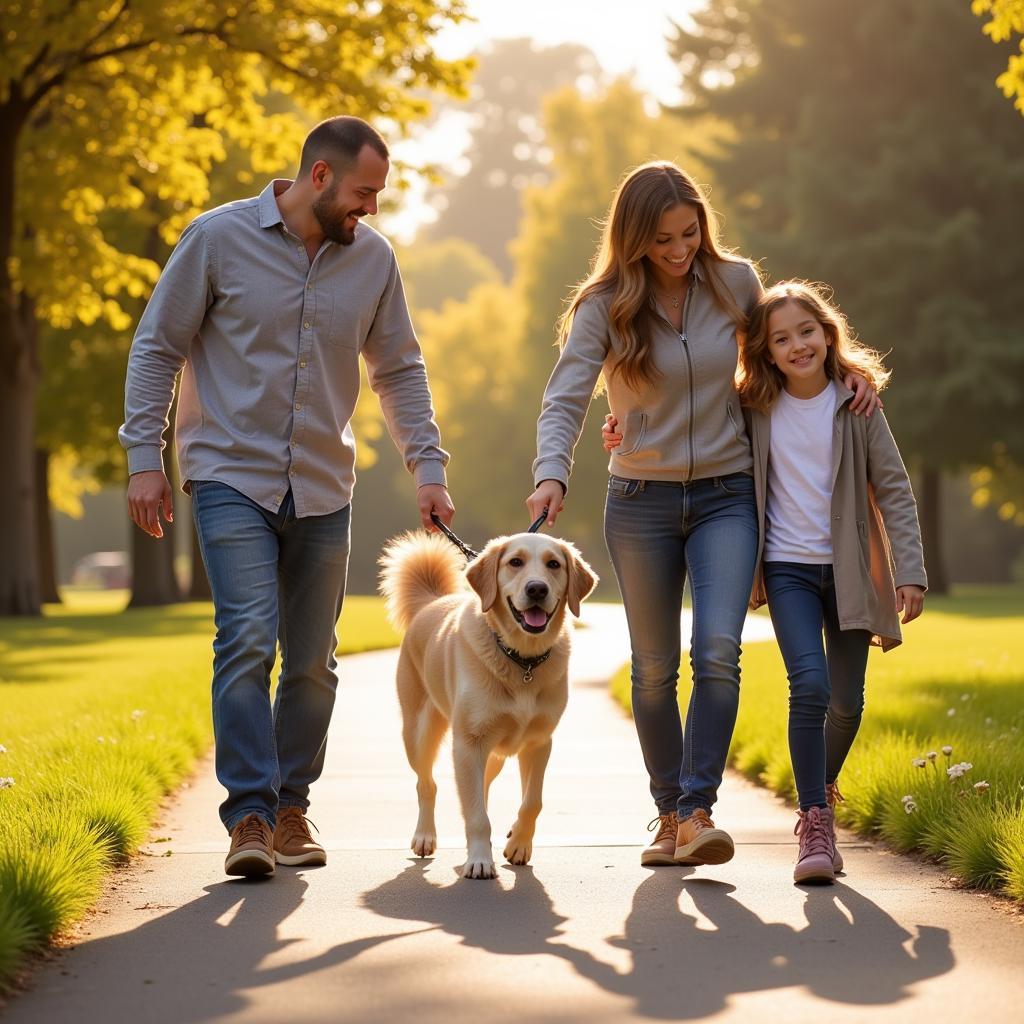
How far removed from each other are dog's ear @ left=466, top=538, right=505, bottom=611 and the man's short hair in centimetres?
146

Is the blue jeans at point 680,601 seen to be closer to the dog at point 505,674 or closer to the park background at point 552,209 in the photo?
the dog at point 505,674

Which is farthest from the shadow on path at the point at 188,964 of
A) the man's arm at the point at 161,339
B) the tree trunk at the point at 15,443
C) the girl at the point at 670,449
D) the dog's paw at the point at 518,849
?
the tree trunk at the point at 15,443

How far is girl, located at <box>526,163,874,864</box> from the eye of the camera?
5.80 meters

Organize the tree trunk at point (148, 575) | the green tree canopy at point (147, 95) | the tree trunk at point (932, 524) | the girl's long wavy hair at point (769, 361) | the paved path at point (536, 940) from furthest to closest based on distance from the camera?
the tree trunk at point (932, 524)
the tree trunk at point (148, 575)
the green tree canopy at point (147, 95)
the girl's long wavy hair at point (769, 361)
the paved path at point (536, 940)

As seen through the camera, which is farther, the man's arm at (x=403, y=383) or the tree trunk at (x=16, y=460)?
the tree trunk at (x=16, y=460)

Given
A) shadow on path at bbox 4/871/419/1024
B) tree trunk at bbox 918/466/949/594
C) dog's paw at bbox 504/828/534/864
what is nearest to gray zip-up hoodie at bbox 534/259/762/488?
dog's paw at bbox 504/828/534/864

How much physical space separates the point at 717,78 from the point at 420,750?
99.7 feet

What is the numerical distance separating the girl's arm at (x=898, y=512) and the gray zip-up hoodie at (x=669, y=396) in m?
0.46

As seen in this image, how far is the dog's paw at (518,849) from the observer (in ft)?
19.7

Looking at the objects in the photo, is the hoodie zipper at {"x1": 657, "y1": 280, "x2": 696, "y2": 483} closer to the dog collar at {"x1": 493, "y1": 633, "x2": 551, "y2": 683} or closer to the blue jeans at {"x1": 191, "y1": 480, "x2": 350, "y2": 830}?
the dog collar at {"x1": 493, "y1": 633, "x2": 551, "y2": 683}

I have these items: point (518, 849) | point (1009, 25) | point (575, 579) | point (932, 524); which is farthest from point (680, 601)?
point (932, 524)

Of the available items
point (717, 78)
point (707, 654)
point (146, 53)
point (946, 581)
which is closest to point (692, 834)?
point (707, 654)

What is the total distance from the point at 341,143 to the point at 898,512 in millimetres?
2383

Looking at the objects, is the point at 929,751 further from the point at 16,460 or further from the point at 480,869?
the point at 16,460
